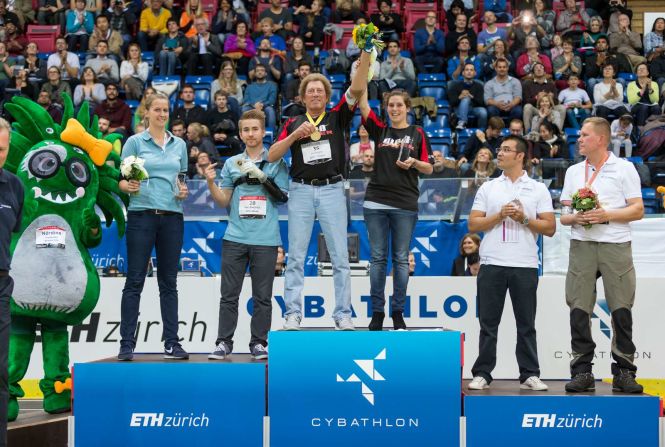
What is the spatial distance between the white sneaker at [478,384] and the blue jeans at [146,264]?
216 cm

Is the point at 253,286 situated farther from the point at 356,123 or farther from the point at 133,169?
the point at 356,123

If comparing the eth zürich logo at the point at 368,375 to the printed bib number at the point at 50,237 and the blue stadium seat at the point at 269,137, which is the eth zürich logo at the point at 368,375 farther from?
the blue stadium seat at the point at 269,137

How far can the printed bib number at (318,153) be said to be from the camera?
733cm

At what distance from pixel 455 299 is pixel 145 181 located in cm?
363

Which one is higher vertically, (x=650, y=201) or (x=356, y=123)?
(x=356, y=123)

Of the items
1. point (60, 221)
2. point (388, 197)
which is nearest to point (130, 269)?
point (60, 221)

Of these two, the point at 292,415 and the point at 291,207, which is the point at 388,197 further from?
the point at 292,415

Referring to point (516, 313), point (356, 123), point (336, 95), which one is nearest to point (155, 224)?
point (516, 313)

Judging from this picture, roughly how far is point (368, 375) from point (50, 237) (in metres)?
2.47

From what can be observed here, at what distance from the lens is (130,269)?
24.0ft

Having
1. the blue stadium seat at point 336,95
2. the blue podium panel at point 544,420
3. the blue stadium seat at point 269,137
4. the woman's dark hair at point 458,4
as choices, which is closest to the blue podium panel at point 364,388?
the blue podium panel at point 544,420

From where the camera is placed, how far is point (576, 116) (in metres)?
16.0

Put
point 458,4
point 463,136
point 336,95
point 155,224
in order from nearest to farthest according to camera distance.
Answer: point 155,224 < point 463,136 < point 336,95 < point 458,4

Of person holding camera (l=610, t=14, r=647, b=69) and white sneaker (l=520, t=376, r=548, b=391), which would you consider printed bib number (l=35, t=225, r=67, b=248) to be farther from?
person holding camera (l=610, t=14, r=647, b=69)
